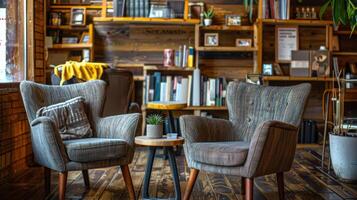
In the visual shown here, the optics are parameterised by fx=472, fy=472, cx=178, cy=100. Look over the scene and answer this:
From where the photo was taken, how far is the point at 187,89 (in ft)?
20.4

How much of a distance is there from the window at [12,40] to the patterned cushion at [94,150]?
52.6 inches

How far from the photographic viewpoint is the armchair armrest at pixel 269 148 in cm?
307

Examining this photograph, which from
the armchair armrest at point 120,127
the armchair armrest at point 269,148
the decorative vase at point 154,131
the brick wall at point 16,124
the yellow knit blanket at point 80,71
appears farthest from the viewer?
the yellow knit blanket at point 80,71

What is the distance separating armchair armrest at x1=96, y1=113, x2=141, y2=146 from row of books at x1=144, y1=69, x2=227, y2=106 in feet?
7.59

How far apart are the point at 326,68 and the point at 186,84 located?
1.89m

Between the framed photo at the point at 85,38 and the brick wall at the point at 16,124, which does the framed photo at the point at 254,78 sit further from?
the brick wall at the point at 16,124

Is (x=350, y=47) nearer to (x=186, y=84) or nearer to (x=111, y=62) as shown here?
(x=186, y=84)

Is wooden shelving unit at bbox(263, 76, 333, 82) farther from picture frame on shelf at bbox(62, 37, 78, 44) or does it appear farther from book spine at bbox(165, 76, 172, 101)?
picture frame on shelf at bbox(62, 37, 78, 44)

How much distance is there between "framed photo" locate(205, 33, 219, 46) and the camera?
251 inches

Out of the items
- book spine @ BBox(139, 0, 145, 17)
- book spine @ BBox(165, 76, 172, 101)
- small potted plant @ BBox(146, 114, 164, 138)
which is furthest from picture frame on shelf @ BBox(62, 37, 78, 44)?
small potted plant @ BBox(146, 114, 164, 138)

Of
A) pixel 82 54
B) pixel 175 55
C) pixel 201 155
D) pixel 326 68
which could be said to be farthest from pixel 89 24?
pixel 201 155

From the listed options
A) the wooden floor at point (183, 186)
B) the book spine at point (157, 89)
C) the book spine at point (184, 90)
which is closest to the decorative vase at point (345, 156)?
the wooden floor at point (183, 186)

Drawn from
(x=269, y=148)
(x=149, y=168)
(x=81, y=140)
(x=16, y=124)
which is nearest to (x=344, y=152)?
(x=269, y=148)

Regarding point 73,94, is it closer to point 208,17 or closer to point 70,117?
point 70,117
